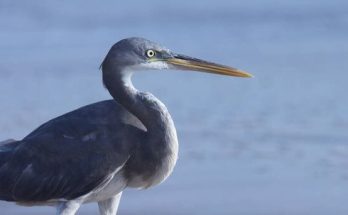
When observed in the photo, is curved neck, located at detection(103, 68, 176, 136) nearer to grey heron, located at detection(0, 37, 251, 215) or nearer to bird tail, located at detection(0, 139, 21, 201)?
grey heron, located at detection(0, 37, 251, 215)

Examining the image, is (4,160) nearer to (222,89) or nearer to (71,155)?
(71,155)

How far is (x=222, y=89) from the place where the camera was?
1441 cm

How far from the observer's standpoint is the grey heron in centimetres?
990

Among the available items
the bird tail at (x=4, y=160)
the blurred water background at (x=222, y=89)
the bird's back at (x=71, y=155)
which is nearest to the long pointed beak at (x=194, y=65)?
the bird's back at (x=71, y=155)

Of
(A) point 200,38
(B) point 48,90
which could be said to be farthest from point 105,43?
(B) point 48,90

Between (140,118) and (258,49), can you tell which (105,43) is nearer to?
(258,49)

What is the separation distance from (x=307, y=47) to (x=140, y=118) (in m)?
6.63

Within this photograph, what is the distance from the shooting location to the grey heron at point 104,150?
990cm

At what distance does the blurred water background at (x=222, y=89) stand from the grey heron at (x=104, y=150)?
1.52 m

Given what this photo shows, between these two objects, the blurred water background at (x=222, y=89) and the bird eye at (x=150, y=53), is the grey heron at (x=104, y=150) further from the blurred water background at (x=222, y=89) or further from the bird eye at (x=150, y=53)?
the blurred water background at (x=222, y=89)

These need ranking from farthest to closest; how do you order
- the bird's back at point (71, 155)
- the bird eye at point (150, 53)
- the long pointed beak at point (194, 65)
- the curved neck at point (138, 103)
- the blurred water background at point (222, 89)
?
the blurred water background at point (222, 89) < the long pointed beak at point (194, 65) < the bird eye at point (150, 53) < the curved neck at point (138, 103) < the bird's back at point (71, 155)

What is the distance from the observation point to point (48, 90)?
580 inches

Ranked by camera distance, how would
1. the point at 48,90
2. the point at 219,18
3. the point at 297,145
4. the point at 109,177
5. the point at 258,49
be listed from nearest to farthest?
the point at 109,177
the point at 297,145
the point at 48,90
the point at 258,49
the point at 219,18

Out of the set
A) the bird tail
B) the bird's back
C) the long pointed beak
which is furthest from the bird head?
the bird tail
